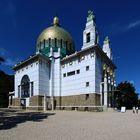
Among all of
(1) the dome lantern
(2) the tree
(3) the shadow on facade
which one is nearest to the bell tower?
(1) the dome lantern

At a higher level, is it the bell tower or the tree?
the bell tower

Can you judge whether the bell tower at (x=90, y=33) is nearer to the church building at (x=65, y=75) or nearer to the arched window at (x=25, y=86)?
the church building at (x=65, y=75)

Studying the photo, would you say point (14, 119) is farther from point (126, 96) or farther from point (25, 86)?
point (126, 96)

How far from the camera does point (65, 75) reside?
177ft

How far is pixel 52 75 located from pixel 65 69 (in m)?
3.89

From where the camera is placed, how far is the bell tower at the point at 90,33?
49519 mm

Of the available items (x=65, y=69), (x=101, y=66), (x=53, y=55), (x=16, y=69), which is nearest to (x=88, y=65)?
A: (x=101, y=66)

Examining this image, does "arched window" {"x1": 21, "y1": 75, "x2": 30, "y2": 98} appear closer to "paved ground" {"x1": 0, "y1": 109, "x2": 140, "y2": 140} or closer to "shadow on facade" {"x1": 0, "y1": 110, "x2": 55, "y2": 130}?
"shadow on facade" {"x1": 0, "y1": 110, "x2": 55, "y2": 130}

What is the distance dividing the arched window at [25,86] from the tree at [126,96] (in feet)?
88.1

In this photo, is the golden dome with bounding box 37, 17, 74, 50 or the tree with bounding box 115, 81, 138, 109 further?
the tree with bounding box 115, 81, 138, 109

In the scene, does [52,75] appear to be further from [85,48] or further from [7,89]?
Result: [7,89]

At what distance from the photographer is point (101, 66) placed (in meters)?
49.1

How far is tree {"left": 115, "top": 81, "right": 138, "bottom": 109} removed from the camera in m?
66.1

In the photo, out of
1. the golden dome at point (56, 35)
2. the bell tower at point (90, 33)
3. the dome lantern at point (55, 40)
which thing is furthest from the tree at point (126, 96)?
the bell tower at point (90, 33)
